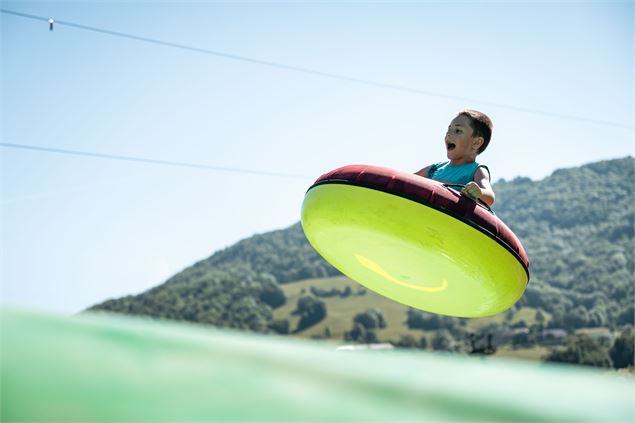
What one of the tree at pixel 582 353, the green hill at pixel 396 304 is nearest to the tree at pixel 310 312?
the green hill at pixel 396 304

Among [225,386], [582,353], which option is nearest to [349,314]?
[582,353]

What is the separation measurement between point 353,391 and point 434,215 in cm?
369

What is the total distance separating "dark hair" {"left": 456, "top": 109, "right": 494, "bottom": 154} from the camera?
222 inches

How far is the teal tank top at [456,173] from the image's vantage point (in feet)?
18.0

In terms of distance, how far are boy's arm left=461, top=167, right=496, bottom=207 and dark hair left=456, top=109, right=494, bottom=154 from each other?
0.34 metres

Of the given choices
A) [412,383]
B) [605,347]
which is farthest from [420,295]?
[605,347]

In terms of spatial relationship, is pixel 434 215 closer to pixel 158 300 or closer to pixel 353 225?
pixel 353 225

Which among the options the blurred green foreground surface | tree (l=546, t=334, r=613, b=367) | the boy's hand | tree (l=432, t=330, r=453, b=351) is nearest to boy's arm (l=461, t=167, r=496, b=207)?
the boy's hand

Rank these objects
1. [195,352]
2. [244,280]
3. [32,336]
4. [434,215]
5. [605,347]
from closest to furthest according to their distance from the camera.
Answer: [32,336] < [195,352] < [434,215] < [605,347] < [244,280]

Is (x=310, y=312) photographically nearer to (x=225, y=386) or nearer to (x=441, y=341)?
(x=441, y=341)

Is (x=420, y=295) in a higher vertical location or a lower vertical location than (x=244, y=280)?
lower

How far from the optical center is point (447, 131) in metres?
5.69

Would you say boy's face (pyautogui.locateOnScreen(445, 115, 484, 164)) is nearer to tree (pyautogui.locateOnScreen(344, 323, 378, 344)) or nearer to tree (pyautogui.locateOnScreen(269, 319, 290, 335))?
tree (pyautogui.locateOnScreen(344, 323, 378, 344))

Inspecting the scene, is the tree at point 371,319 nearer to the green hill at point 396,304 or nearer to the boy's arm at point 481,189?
the green hill at point 396,304
